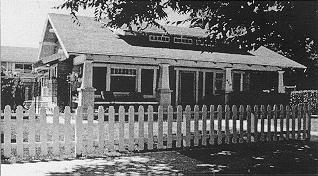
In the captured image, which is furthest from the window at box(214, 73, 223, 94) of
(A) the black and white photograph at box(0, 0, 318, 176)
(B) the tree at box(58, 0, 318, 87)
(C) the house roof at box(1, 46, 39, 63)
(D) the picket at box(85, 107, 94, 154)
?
(C) the house roof at box(1, 46, 39, 63)

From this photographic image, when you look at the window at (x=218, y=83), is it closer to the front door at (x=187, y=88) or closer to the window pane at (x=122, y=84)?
the front door at (x=187, y=88)

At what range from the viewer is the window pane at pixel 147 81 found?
20.0m

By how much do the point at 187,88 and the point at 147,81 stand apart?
3058mm

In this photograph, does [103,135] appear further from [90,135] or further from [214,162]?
[214,162]

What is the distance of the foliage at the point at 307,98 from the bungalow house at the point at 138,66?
1.17 meters

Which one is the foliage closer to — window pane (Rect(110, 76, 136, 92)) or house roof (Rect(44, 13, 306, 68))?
house roof (Rect(44, 13, 306, 68))

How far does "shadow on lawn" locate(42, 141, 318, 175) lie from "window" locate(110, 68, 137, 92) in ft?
38.4

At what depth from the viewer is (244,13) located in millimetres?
6938

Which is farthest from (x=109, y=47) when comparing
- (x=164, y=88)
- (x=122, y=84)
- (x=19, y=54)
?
(x=19, y=54)

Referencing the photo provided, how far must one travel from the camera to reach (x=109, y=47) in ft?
57.8

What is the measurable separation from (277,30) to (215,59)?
12.8m

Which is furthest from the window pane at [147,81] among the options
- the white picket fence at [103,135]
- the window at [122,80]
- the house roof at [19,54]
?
the house roof at [19,54]

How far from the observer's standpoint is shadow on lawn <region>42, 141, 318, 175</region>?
5902mm

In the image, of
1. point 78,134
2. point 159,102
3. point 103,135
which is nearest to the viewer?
point 78,134
